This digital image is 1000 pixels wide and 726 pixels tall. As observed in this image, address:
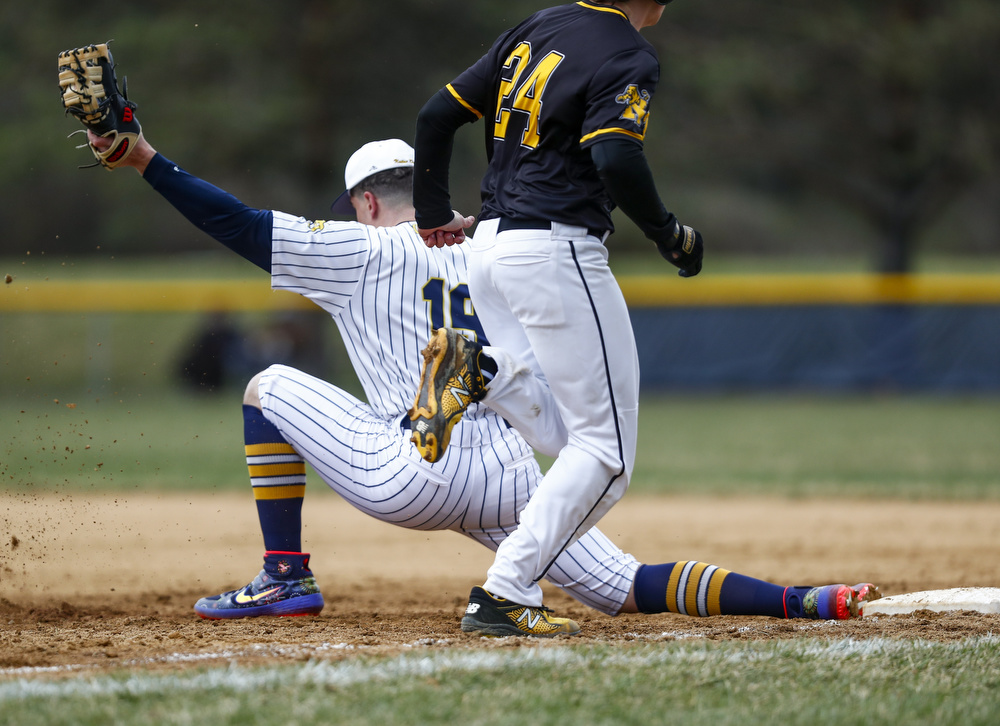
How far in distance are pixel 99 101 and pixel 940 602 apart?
276 cm

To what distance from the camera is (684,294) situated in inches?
583

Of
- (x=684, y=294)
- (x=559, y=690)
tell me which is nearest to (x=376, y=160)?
(x=559, y=690)

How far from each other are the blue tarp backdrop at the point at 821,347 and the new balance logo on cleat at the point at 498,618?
12328 mm

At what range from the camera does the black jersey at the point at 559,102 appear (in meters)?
2.48

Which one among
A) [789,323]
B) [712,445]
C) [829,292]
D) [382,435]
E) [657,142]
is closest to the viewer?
[382,435]

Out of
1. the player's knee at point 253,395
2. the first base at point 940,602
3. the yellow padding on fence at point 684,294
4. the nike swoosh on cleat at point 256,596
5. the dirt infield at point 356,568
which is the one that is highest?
the yellow padding on fence at point 684,294

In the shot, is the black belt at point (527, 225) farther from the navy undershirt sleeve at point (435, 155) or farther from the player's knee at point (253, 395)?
the player's knee at point (253, 395)

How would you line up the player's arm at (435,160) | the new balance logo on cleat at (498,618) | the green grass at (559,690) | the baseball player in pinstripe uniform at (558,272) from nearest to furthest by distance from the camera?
the green grass at (559,690), the baseball player in pinstripe uniform at (558,272), the new balance logo on cleat at (498,618), the player's arm at (435,160)

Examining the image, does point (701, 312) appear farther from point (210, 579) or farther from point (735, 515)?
point (210, 579)

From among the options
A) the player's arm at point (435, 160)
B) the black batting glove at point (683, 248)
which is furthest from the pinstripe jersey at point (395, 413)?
the black batting glove at point (683, 248)

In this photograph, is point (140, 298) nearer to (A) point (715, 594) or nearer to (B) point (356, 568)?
(B) point (356, 568)

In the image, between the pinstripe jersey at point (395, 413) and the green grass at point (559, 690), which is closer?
the green grass at point (559, 690)

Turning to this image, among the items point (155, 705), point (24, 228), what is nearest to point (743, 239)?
point (24, 228)

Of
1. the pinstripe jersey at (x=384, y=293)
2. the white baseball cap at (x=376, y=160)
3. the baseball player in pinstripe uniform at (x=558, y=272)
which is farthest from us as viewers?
the white baseball cap at (x=376, y=160)
